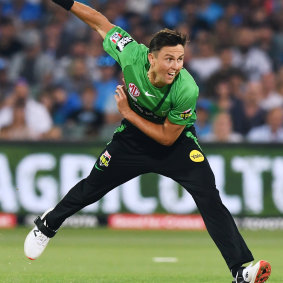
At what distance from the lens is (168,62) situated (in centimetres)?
704

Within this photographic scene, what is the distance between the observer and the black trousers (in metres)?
7.25

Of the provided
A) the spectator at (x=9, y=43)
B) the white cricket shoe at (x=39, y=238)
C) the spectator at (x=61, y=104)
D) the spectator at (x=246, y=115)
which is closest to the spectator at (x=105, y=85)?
the spectator at (x=61, y=104)

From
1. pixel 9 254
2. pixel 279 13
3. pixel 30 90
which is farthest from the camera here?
pixel 279 13

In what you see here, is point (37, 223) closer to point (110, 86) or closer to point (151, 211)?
point (151, 211)

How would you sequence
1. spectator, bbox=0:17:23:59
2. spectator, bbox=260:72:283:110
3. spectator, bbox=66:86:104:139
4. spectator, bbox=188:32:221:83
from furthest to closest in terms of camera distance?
spectator, bbox=0:17:23:59, spectator, bbox=188:32:221:83, spectator, bbox=260:72:283:110, spectator, bbox=66:86:104:139

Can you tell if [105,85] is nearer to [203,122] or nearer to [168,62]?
[203,122]

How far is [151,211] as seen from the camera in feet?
42.2

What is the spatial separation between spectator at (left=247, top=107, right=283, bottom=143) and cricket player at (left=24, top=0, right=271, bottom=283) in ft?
19.9

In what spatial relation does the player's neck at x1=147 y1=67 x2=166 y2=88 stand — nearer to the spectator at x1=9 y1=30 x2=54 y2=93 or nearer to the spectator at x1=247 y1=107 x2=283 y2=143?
the spectator at x1=247 y1=107 x2=283 y2=143

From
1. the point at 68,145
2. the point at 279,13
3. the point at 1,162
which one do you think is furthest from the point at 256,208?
the point at 279,13

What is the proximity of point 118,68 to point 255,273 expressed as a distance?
28.2 feet

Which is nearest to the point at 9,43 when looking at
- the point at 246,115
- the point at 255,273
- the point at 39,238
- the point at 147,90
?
the point at 246,115

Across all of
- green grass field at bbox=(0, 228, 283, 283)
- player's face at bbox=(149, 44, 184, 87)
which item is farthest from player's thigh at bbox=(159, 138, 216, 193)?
green grass field at bbox=(0, 228, 283, 283)

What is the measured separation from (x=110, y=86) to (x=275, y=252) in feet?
17.3
